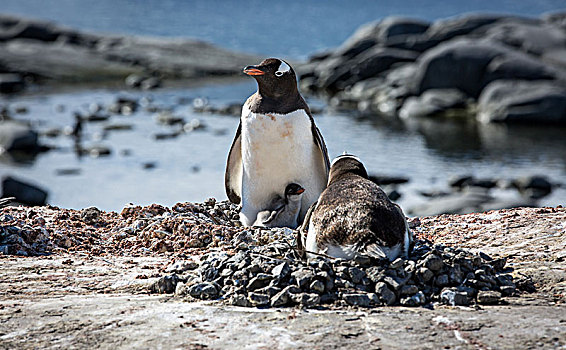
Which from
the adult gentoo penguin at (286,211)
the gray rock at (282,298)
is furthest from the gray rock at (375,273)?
the adult gentoo penguin at (286,211)

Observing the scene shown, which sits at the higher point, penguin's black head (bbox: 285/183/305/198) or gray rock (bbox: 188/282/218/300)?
penguin's black head (bbox: 285/183/305/198)

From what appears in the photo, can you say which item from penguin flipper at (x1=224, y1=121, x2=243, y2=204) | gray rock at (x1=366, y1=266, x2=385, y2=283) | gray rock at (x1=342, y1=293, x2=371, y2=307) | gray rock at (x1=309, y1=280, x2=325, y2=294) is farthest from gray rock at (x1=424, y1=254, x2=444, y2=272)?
penguin flipper at (x1=224, y1=121, x2=243, y2=204)

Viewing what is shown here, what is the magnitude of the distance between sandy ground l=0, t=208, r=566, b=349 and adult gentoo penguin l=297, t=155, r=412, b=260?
0.48 m

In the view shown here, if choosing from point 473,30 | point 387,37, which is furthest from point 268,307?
point 387,37

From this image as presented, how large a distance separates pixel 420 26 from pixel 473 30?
3.59 meters

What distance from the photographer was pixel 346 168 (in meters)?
4.91

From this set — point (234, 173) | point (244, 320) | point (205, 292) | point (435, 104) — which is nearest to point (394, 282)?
point (244, 320)

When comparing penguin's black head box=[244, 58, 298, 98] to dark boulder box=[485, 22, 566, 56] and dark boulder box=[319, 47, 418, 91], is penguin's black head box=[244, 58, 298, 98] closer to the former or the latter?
dark boulder box=[485, 22, 566, 56]

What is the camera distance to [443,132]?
17.4m

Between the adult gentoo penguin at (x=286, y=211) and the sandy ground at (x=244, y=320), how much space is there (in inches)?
54.3

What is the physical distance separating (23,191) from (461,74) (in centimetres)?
1328

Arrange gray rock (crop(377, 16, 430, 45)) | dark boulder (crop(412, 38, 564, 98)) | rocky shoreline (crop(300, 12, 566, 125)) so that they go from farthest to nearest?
1. gray rock (crop(377, 16, 430, 45))
2. dark boulder (crop(412, 38, 564, 98))
3. rocky shoreline (crop(300, 12, 566, 125))

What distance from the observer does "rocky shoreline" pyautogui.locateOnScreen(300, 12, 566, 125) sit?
60.7ft

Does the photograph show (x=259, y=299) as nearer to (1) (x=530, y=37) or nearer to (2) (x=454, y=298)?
(2) (x=454, y=298)
